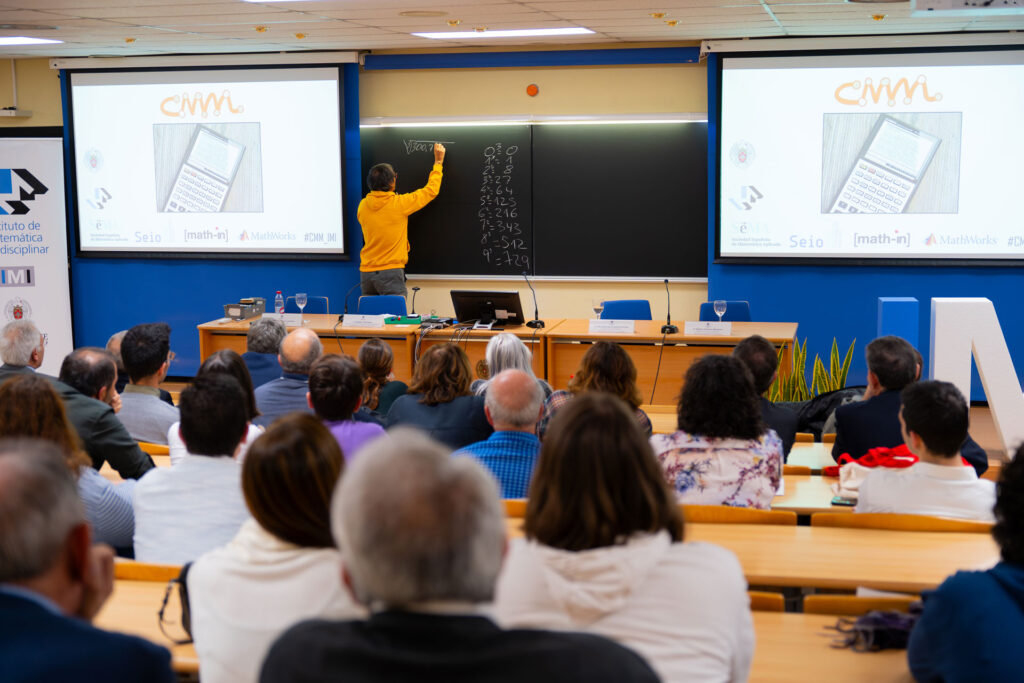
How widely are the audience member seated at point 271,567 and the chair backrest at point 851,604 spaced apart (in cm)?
117

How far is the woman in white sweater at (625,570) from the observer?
6.00 ft

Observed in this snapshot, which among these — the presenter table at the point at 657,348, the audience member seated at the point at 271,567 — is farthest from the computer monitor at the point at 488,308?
the audience member seated at the point at 271,567

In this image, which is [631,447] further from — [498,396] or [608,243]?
[608,243]

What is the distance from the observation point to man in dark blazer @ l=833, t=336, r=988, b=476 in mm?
3926

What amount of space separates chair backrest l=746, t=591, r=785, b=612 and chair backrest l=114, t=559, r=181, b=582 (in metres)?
1.44

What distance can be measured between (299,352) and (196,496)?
1.82 m

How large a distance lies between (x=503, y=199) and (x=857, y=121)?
295cm

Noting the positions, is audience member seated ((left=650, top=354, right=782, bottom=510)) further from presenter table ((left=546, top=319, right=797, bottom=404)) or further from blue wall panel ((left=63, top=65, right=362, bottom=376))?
blue wall panel ((left=63, top=65, right=362, bottom=376))

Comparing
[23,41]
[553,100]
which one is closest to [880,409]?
[553,100]

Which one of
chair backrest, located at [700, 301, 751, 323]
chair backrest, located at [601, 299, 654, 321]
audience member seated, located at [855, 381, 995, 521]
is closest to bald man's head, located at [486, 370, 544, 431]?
audience member seated, located at [855, 381, 995, 521]

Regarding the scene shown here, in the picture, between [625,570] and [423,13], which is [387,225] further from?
[625,570]

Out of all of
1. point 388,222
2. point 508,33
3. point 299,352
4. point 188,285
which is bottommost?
point 299,352

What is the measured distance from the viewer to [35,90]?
9695 millimetres

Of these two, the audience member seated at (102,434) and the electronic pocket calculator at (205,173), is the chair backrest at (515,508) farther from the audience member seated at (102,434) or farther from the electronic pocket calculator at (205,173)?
the electronic pocket calculator at (205,173)
